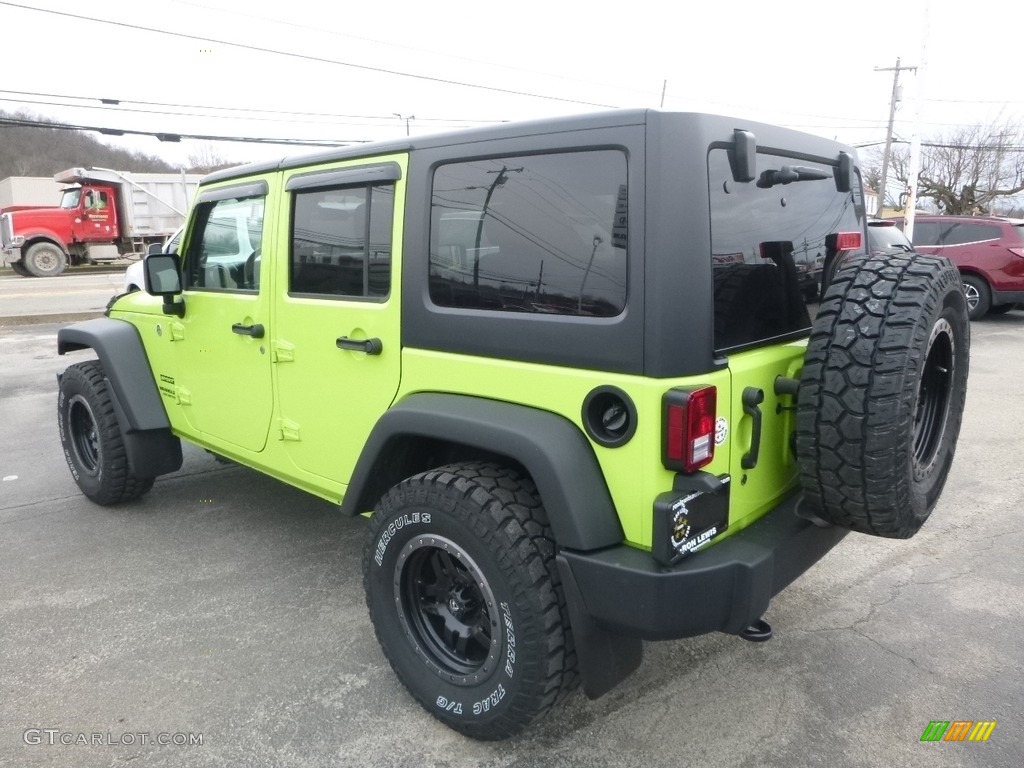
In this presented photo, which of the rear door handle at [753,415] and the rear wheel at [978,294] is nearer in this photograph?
the rear door handle at [753,415]

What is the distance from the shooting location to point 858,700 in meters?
2.62

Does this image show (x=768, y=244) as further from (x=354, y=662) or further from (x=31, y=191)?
(x=31, y=191)

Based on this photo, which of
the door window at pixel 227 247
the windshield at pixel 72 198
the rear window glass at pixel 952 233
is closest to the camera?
the door window at pixel 227 247

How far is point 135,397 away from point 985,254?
12.4 metres

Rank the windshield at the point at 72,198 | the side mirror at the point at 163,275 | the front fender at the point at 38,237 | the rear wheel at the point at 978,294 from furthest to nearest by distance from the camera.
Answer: the windshield at the point at 72,198 < the front fender at the point at 38,237 < the rear wheel at the point at 978,294 < the side mirror at the point at 163,275

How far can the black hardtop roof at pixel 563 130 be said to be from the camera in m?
2.04

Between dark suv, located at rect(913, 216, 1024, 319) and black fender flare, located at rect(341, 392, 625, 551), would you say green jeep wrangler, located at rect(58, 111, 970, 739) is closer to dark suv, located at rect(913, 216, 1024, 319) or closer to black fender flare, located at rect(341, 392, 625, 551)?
black fender flare, located at rect(341, 392, 625, 551)

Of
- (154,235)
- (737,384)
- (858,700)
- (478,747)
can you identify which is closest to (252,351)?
(478,747)

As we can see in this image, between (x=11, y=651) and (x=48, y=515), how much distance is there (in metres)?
1.64

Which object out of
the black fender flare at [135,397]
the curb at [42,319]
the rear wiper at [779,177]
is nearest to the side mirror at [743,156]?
the rear wiper at [779,177]

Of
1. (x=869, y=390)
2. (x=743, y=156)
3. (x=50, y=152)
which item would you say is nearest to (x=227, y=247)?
(x=743, y=156)

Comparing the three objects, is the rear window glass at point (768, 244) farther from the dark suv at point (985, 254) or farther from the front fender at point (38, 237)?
the front fender at point (38, 237)

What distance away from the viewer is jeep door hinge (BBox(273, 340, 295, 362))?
3.08m

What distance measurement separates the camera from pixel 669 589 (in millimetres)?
1988
